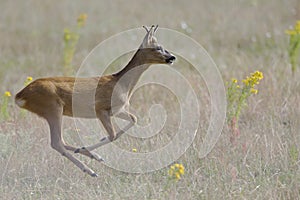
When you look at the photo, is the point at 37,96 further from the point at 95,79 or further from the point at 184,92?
the point at 184,92

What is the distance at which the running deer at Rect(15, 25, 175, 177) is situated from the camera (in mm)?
6344

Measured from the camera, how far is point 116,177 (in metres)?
6.12

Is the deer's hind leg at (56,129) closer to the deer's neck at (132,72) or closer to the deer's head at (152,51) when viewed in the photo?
the deer's neck at (132,72)

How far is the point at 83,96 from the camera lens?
6.51m

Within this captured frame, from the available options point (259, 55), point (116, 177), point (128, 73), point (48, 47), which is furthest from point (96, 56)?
point (116, 177)

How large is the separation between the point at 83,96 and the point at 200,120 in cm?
152

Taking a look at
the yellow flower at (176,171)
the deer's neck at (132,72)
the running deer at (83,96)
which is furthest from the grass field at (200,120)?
the deer's neck at (132,72)

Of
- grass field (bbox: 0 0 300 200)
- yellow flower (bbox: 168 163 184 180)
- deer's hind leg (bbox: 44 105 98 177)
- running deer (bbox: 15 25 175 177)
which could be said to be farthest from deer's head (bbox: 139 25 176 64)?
yellow flower (bbox: 168 163 184 180)

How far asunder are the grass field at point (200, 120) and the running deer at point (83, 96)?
20cm

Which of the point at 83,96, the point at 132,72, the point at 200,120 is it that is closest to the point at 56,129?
the point at 83,96

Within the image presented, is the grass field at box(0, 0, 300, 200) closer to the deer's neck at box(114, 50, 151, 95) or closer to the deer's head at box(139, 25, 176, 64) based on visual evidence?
the deer's neck at box(114, 50, 151, 95)

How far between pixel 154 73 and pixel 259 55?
2.17 meters

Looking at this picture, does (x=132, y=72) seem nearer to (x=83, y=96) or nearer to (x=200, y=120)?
(x=83, y=96)

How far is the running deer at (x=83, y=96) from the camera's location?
20.8 feet
